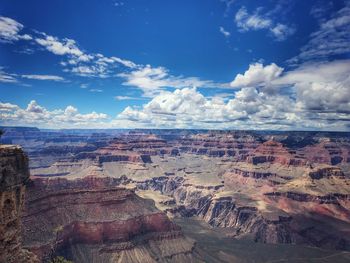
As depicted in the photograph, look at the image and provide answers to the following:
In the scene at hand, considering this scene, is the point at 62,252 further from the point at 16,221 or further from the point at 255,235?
the point at 255,235

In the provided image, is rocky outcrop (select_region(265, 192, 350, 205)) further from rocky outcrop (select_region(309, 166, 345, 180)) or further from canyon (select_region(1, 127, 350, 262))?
rocky outcrop (select_region(309, 166, 345, 180))

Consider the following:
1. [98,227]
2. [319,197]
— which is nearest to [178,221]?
[319,197]

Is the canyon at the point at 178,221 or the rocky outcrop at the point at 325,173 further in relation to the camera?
the rocky outcrop at the point at 325,173

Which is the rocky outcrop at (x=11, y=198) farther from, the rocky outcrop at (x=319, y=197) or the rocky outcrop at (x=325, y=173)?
the rocky outcrop at (x=325, y=173)

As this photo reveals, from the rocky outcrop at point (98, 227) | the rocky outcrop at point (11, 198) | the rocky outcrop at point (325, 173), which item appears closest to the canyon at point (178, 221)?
the rocky outcrop at point (98, 227)

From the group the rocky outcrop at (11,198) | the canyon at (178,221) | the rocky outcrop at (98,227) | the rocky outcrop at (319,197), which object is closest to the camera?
the rocky outcrop at (11,198)

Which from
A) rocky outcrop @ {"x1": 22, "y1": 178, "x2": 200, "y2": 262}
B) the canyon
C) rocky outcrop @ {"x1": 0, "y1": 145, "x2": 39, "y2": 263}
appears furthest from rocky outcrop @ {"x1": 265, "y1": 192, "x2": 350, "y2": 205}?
rocky outcrop @ {"x1": 0, "y1": 145, "x2": 39, "y2": 263}

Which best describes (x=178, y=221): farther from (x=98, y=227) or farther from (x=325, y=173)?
(x=325, y=173)

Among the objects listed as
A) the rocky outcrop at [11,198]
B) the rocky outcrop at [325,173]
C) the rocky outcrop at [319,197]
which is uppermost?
the rocky outcrop at [11,198]

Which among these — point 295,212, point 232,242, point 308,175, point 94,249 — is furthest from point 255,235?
point 94,249
